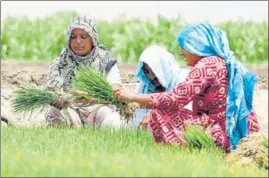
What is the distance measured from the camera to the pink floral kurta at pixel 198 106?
8461 mm

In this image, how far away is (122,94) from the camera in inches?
336

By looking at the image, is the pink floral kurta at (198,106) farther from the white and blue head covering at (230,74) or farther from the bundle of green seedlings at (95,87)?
the bundle of green seedlings at (95,87)

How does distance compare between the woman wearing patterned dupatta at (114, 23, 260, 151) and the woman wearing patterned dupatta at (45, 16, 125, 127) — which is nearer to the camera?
the woman wearing patterned dupatta at (114, 23, 260, 151)

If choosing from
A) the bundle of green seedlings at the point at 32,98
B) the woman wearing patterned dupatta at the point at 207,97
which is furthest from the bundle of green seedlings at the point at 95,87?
the bundle of green seedlings at the point at 32,98

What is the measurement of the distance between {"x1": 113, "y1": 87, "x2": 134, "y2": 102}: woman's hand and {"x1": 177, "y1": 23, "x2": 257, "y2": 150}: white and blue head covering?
2.18 ft

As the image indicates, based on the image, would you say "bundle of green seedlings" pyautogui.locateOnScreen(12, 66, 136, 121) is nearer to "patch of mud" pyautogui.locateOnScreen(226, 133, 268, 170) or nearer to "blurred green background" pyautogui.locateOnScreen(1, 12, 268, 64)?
"patch of mud" pyautogui.locateOnScreen(226, 133, 268, 170)

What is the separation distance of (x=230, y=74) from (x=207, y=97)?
27 cm

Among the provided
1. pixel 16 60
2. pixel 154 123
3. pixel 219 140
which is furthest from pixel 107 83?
pixel 16 60

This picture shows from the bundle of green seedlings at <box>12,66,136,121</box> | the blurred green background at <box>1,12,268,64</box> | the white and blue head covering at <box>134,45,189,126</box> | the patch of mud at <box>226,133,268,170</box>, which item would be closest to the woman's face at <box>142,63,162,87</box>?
the white and blue head covering at <box>134,45,189,126</box>

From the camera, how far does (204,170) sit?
6.90 metres

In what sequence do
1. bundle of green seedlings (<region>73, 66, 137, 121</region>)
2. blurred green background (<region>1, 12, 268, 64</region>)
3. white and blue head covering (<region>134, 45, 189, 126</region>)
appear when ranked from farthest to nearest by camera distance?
blurred green background (<region>1, 12, 268, 64</region>)
white and blue head covering (<region>134, 45, 189, 126</region>)
bundle of green seedlings (<region>73, 66, 137, 121</region>)

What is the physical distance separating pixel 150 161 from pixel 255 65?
9.13m

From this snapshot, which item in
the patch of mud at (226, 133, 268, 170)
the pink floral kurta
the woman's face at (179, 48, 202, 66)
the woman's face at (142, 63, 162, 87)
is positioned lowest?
the patch of mud at (226, 133, 268, 170)

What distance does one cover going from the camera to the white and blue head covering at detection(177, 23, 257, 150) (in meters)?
8.61
